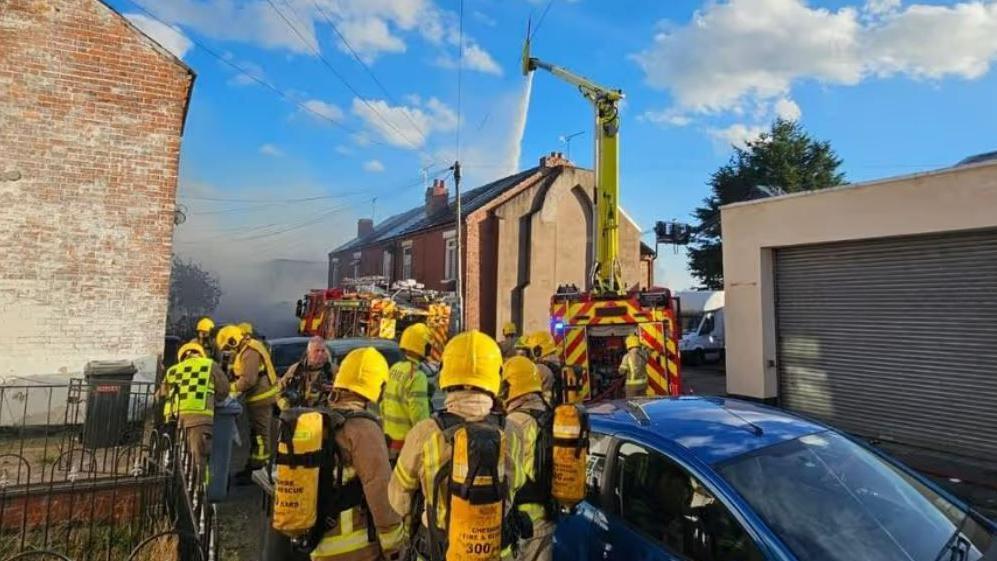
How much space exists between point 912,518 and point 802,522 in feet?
1.99

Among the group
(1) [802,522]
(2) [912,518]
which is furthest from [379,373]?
(2) [912,518]

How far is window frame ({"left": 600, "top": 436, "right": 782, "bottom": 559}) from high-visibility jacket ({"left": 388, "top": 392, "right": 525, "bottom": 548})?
2.56 feet

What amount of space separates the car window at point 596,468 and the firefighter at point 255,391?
462 cm

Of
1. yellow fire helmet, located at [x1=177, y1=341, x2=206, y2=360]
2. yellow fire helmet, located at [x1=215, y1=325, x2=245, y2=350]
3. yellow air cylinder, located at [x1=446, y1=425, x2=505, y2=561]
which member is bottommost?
yellow air cylinder, located at [x1=446, y1=425, x2=505, y2=561]

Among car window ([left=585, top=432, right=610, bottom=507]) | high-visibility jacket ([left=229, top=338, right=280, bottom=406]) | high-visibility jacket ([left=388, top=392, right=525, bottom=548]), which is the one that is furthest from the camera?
high-visibility jacket ([left=229, top=338, right=280, bottom=406])

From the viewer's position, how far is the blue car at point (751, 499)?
2463 mm

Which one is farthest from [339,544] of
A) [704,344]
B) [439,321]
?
[704,344]

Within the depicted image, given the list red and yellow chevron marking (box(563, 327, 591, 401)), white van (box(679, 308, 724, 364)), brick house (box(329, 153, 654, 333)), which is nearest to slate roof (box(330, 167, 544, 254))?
brick house (box(329, 153, 654, 333))

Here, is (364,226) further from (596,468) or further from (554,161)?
(596,468)

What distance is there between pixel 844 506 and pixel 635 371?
5590mm

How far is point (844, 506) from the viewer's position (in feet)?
A: 8.68

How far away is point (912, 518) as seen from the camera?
2.67m

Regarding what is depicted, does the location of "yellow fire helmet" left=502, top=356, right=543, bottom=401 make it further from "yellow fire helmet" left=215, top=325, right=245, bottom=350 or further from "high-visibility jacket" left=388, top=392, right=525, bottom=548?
"yellow fire helmet" left=215, top=325, right=245, bottom=350

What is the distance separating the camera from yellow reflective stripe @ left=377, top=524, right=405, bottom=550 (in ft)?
9.14
